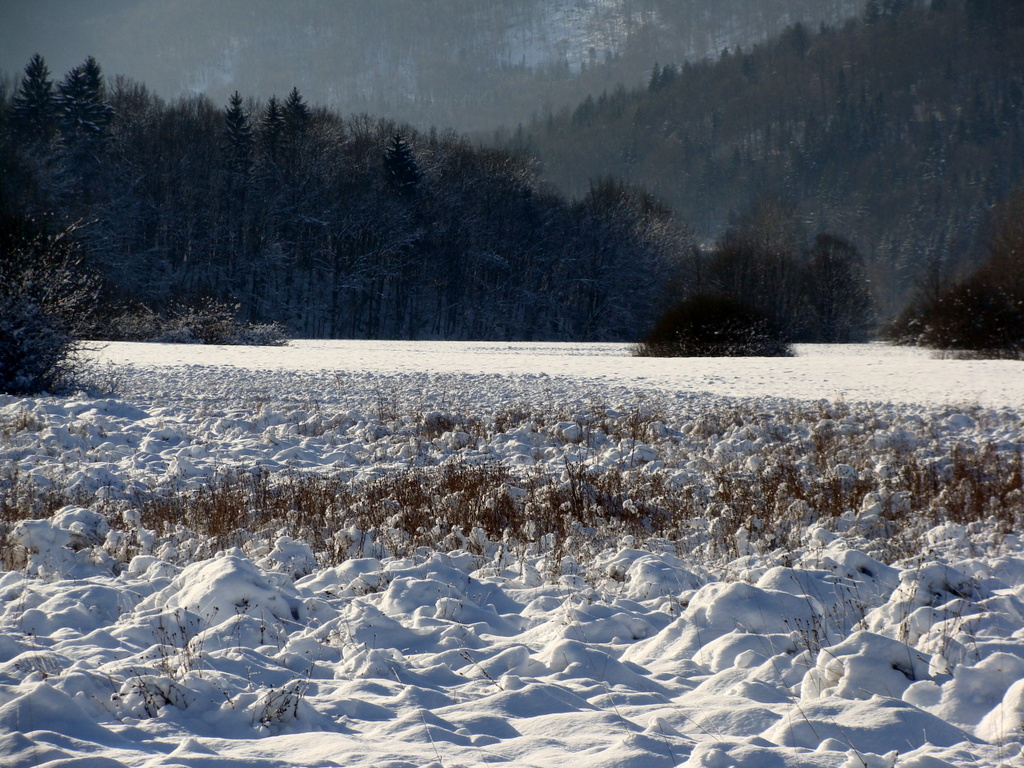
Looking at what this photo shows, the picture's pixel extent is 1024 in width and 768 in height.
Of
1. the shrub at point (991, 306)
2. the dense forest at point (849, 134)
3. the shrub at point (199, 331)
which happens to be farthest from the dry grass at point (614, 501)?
the dense forest at point (849, 134)

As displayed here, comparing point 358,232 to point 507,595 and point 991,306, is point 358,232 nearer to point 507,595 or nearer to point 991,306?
point 991,306

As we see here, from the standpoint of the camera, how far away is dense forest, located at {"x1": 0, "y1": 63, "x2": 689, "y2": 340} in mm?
49312

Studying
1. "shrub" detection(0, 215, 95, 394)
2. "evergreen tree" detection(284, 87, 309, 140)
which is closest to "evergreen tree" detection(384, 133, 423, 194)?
"evergreen tree" detection(284, 87, 309, 140)

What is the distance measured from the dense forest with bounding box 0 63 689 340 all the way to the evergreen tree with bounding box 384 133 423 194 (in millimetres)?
111

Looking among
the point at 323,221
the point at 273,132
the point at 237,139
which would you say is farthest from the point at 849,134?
the point at 237,139

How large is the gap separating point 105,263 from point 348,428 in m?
40.7

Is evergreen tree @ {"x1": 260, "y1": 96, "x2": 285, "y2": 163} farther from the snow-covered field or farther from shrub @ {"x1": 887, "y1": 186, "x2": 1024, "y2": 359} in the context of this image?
the snow-covered field

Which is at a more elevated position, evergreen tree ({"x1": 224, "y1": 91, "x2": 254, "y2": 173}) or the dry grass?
evergreen tree ({"x1": 224, "y1": 91, "x2": 254, "y2": 173})

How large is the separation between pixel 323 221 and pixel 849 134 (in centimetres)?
11072

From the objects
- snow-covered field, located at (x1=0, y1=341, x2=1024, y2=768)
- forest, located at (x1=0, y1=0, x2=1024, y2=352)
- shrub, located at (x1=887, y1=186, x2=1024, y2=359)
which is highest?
forest, located at (x1=0, y1=0, x2=1024, y2=352)

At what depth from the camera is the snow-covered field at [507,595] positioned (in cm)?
293

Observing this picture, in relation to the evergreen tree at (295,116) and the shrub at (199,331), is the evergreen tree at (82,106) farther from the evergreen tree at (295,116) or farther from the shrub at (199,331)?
the shrub at (199,331)

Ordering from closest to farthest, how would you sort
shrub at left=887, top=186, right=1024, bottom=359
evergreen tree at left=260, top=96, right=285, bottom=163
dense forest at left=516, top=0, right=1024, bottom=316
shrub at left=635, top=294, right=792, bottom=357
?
shrub at left=887, top=186, right=1024, bottom=359 < shrub at left=635, top=294, right=792, bottom=357 < evergreen tree at left=260, top=96, right=285, bottom=163 < dense forest at left=516, top=0, right=1024, bottom=316

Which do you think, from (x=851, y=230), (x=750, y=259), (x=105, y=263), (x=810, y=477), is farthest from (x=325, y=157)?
(x=851, y=230)
